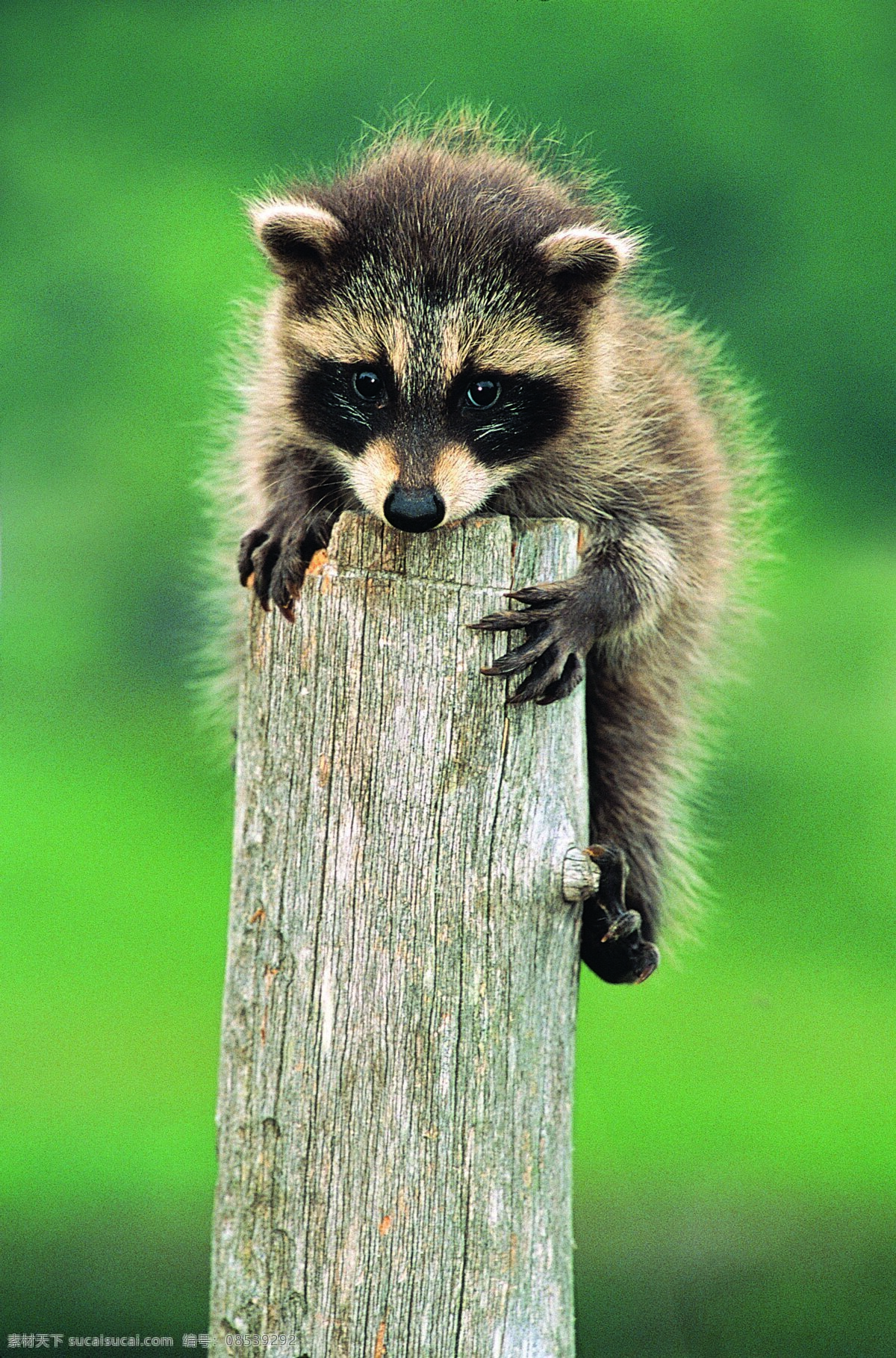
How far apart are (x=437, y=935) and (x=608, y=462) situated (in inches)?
53.2

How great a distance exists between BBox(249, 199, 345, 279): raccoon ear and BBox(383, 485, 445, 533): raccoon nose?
731 millimetres

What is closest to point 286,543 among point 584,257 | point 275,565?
point 275,565

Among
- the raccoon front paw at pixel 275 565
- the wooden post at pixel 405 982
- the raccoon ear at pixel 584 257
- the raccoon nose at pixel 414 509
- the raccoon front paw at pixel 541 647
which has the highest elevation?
the raccoon ear at pixel 584 257

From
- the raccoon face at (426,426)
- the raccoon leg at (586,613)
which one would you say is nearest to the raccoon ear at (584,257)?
the raccoon face at (426,426)

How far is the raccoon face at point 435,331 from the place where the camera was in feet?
9.19

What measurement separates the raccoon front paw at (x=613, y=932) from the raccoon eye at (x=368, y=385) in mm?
994

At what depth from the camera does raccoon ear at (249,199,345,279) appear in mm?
3000

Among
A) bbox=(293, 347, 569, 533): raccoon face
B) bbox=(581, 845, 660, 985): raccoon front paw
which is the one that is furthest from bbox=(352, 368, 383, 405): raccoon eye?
bbox=(581, 845, 660, 985): raccoon front paw

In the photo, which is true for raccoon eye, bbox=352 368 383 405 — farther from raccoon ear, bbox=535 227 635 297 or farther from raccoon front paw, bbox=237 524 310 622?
raccoon ear, bbox=535 227 635 297

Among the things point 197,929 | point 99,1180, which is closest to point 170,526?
point 197,929

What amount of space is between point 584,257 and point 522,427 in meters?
0.36

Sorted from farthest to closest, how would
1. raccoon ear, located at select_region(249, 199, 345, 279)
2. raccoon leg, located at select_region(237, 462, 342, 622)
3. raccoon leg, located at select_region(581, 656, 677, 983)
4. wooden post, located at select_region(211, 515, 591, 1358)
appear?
1. raccoon leg, located at select_region(581, 656, 677, 983)
2. raccoon ear, located at select_region(249, 199, 345, 279)
3. raccoon leg, located at select_region(237, 462, 342, 622)
4. wooden post, located at select_region(211, 515, 591, 1358)

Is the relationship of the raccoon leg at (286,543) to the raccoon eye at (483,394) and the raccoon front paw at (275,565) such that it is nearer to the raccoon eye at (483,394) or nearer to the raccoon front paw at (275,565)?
the raccoon front paw at (275,565)

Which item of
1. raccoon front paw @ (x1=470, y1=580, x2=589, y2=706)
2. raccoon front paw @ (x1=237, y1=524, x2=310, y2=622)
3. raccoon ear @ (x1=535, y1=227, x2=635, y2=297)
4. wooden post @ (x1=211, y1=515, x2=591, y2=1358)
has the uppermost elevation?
raccoon ear @ (x1=535, y1=227, x2=635, y2=297)
